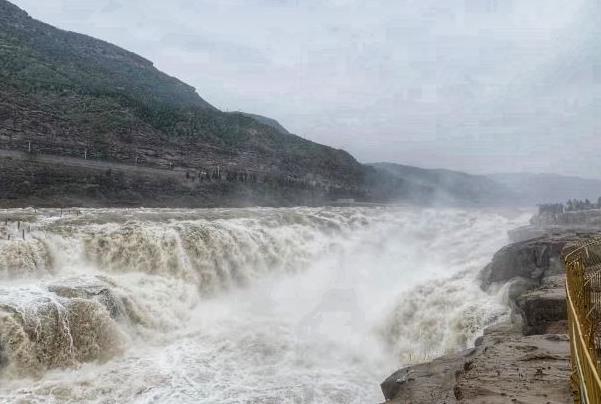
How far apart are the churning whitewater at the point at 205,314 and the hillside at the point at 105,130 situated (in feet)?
46.4

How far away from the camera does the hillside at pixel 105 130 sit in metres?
33.3

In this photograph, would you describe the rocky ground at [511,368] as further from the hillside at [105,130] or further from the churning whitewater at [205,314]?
the hillside at [105,130]

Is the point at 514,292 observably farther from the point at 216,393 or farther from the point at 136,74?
the point at 136,74

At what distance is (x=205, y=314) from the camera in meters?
15.6

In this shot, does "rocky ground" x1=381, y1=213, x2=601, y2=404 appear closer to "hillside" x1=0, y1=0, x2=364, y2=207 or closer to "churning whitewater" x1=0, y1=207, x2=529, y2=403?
"churning whitewater" x1=0, y1=207, x2=529, y2=403

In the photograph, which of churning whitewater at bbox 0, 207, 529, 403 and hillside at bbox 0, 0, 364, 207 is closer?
churning whitewater at bbox 0, 207, 529, 403

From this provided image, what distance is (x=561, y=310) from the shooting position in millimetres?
9219

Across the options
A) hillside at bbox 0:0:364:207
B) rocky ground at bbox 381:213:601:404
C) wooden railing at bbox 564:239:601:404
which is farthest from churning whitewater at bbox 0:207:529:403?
hillside at bbox 0:0:364:207

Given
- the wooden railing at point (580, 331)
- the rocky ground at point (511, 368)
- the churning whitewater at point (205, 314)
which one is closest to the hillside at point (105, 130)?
the churning whitewater at point (205, 314)

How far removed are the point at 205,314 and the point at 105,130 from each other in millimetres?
32725

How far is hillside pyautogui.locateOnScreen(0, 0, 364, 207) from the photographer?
33.3 metres

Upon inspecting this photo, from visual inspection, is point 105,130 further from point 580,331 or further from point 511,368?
point 580,331

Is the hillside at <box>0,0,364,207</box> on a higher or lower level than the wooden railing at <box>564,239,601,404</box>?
higher

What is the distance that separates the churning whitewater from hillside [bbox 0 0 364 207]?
14.1m
